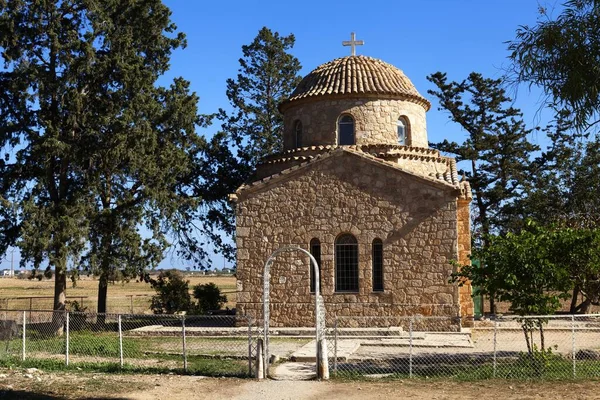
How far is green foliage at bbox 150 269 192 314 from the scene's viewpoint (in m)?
31.1

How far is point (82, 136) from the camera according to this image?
24234 millimetres

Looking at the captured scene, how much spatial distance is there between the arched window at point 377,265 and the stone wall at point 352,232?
0.24 meters

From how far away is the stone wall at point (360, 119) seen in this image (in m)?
25.5

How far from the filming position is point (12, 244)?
81.1 feet

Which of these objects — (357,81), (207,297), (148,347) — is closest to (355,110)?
(357,81)

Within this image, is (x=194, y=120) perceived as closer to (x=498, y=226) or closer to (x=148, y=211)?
(x=148, y=211)

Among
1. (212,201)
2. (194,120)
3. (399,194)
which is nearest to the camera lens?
(399,194)

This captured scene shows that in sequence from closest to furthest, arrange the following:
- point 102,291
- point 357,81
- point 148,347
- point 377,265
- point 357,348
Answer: point 357,348, point 148,347, point 377,265, point 357,81, point 102,291

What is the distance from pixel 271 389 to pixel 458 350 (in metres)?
6.99

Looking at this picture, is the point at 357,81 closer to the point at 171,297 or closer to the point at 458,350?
the point at 458,350

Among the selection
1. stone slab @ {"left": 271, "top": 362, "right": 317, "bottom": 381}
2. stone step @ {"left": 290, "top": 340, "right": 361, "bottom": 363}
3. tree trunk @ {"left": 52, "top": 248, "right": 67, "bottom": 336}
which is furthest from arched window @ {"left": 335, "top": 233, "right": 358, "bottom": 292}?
→ tree trunk @ {"left": 52, "top": 248, "right": 67, "bottom": 336}

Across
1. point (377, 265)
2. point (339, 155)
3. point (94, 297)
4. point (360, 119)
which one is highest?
point (360, 119)

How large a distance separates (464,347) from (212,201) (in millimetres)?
16766

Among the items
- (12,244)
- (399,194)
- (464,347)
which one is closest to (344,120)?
(399,194)
